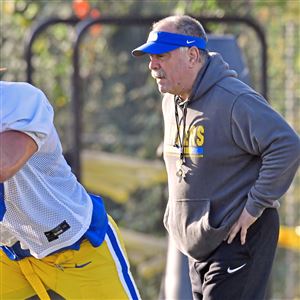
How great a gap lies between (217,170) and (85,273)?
83 cm

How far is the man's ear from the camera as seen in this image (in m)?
4.93

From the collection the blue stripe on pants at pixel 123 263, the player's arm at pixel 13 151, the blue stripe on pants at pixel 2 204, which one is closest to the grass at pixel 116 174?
the blue stripe on pants at pixel 123 263

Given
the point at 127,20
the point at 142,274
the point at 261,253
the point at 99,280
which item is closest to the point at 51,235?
the point at 99,280

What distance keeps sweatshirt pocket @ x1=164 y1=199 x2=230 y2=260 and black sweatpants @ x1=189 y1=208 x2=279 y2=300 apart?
6cm

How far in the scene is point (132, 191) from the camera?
33.5 ft

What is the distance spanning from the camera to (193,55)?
16.2 ft

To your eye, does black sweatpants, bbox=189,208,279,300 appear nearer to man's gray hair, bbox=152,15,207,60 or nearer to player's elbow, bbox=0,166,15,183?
man's gray hair, bbox=152,15,207,60

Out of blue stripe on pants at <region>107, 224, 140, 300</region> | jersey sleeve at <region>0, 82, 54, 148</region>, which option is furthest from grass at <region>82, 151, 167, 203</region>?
jersey sleeve at <region>0, 82, 54, 148</region>

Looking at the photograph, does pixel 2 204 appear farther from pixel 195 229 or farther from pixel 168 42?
pixel 168 42

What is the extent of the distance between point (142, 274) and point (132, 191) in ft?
3.30

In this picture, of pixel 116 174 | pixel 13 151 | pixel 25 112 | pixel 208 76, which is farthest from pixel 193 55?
pixel 116 174

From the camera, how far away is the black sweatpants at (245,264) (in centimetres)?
489

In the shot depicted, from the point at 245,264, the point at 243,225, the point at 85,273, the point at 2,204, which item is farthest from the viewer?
the point at 245,264

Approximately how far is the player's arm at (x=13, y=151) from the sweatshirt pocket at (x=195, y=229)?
4.56ft
